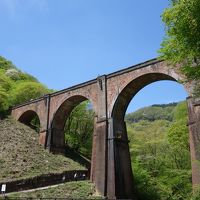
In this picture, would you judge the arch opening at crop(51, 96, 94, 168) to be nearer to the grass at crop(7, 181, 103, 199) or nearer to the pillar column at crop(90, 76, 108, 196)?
the pillar column at crop(90, 76, 108, 196)

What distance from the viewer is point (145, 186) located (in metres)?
20.8

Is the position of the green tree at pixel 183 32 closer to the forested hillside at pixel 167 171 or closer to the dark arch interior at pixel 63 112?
the forested hillside at pixel 167 171

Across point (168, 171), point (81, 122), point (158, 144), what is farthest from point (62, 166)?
point (158, 144)

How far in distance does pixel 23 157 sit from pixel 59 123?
19.7 feet

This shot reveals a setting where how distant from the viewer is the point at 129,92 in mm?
21578

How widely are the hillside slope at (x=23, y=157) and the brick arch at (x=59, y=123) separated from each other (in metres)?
1.30

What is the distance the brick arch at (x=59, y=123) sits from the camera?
88.7 ft

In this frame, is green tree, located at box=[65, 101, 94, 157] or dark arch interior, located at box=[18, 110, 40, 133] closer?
dark arch interior, located at box=[18, 110, 40, 133]

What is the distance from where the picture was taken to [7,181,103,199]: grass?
1717 cm

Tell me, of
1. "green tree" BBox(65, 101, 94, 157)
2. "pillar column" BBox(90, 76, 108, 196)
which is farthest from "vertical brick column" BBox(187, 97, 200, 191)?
"green tree" BBox(65, 101, 94, 157)

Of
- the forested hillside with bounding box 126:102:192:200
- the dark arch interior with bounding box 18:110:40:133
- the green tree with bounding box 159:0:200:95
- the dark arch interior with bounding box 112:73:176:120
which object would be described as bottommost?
the forested hillside with bounding box 126:102:192:200

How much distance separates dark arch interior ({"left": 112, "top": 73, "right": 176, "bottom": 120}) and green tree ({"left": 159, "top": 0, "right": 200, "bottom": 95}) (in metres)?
8.92

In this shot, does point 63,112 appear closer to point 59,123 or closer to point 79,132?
point 59,123

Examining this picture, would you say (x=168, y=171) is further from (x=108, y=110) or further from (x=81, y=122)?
(x=81, y=122)
